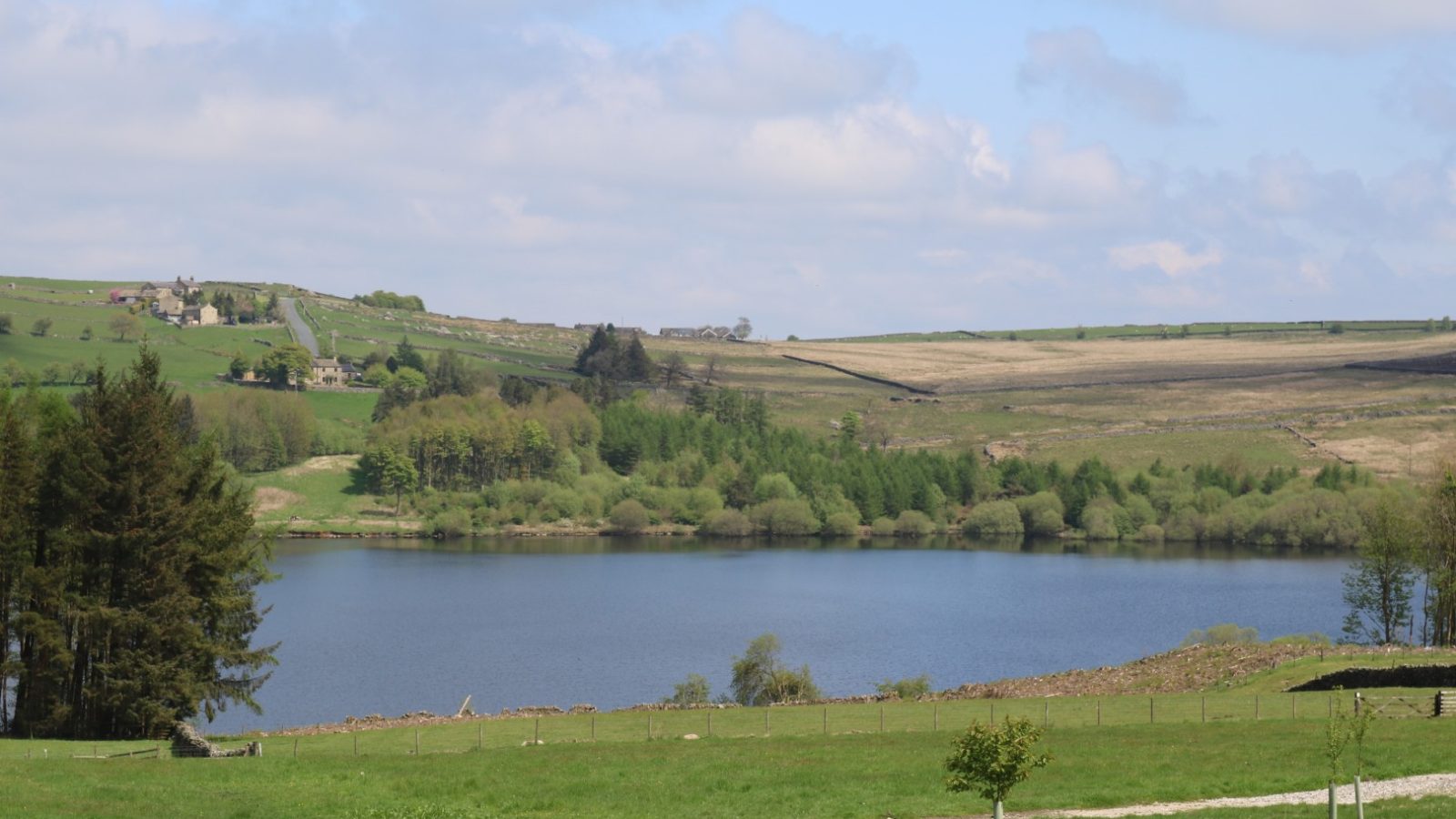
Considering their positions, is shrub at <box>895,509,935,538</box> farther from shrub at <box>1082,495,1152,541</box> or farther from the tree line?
the tree line

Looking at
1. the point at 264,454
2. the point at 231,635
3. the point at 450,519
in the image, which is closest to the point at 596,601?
the point at 231,635

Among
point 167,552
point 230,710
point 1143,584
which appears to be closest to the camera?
point 167,552

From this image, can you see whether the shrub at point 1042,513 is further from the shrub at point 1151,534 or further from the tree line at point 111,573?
the tree line at point 111,573

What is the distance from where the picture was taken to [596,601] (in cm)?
10569

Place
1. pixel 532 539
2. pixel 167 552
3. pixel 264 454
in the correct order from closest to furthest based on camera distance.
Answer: pixel 167 552, pixel 532 539, pixel 264 454

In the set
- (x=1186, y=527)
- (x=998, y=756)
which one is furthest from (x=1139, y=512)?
(x=998, y=756)

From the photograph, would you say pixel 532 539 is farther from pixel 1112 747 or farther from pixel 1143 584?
pixel 1112 747

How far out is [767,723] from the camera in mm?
42156

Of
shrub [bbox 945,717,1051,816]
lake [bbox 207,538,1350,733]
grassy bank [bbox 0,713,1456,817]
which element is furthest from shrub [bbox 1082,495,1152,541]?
shrub [bbox 945,717,1051,816]

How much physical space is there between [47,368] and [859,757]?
180 meters

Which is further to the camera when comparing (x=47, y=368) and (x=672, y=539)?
(x=47, y=368)

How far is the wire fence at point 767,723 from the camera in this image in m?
39.8

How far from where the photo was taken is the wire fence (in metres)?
39.8

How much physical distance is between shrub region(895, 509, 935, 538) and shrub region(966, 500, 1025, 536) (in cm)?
542
